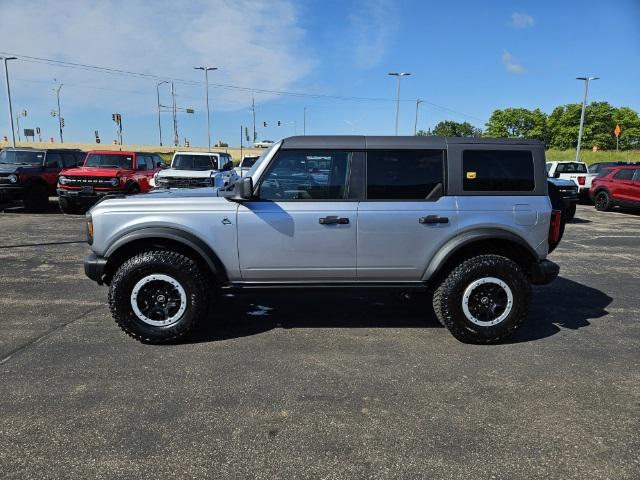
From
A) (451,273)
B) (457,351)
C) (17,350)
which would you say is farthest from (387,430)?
(17,350)

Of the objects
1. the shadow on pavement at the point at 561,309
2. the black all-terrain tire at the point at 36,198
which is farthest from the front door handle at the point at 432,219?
the black all-terrain tire at the point at 36,198

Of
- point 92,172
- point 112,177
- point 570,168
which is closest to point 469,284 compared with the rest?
point 112,177

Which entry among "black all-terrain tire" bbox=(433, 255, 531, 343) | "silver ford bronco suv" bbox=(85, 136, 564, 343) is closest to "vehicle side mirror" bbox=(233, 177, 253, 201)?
"silver ford bronco suv" bbox=(85, 136, 564, 343)

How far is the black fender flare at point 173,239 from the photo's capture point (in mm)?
4207

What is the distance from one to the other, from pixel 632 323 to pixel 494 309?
1.86 m

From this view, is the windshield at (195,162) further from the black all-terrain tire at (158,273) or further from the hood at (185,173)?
the black all-terrain tire at (158,273)

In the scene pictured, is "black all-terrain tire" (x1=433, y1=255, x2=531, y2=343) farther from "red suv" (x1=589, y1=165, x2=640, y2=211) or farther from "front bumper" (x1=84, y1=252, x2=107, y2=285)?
"red suv" (x1=589, y1=165, x2=640, y2=211)

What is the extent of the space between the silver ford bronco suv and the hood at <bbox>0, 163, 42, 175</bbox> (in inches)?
455

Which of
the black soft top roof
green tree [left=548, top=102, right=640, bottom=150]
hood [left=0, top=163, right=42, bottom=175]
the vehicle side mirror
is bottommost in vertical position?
the vehicle side mirror

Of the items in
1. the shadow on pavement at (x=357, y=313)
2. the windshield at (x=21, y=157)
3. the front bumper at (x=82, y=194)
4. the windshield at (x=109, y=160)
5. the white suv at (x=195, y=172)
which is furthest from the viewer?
the windshield at (x=21, y=157)

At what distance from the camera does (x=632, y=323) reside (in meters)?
5.05

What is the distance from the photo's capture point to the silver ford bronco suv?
4258 mm

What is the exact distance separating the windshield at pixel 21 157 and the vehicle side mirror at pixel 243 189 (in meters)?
13.1

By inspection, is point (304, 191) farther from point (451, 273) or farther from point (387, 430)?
point (387, 430)
